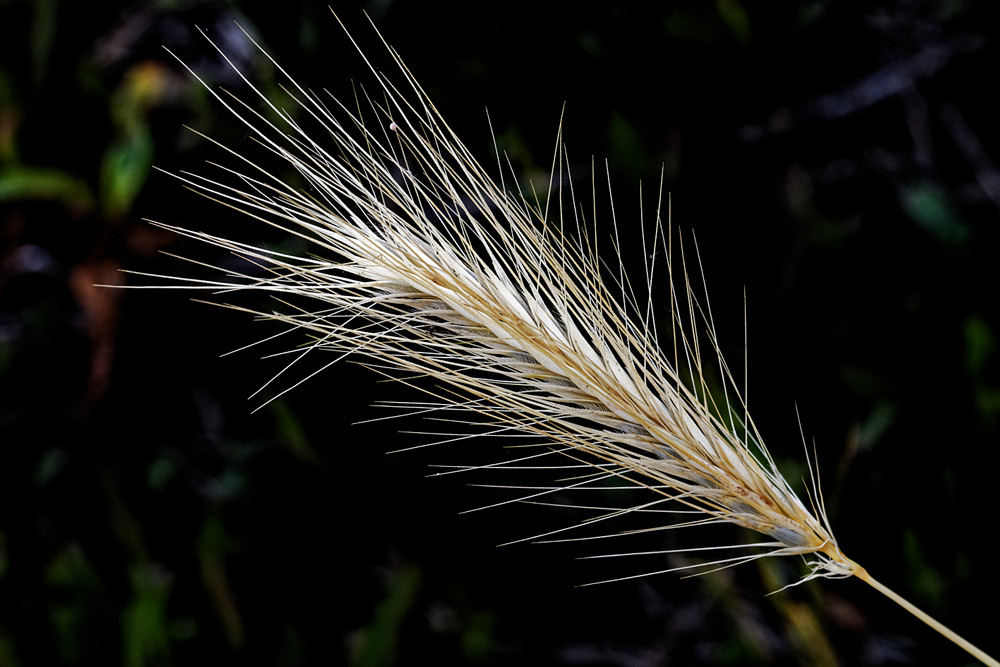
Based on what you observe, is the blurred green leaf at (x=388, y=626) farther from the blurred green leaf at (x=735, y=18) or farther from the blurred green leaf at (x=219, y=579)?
the blurred green leaf at (x=735, y=18)

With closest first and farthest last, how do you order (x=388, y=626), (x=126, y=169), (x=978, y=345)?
(x=978, y=345) → (x=388, y=626) → (x=126, y=169)

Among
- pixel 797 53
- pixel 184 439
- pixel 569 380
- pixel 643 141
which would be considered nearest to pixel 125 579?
pixel 184 439

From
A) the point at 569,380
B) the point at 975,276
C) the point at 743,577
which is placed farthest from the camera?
the point at 743,577

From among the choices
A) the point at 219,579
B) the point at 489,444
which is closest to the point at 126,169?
the point at 219,579

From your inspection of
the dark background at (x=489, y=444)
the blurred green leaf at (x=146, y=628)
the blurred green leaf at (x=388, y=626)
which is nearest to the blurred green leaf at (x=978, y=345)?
the dark background at (x=489, y=444)

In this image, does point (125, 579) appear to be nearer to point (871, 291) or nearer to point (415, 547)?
point (415, 547)

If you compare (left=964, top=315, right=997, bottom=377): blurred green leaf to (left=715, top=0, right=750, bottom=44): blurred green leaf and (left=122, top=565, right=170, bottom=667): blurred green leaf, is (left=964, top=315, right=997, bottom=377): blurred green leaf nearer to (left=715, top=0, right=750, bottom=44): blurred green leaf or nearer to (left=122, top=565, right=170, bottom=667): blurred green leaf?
(left=715, top=0, right=750, bottom=44): blurred green leaf

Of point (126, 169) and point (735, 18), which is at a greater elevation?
point (126, 169)

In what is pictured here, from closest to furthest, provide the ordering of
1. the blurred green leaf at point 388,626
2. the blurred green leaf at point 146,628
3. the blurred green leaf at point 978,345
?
the blurred green leaf at point 978,345 < the blurred green leaf at point 388,626 < the blurred green leaf at point 146,628

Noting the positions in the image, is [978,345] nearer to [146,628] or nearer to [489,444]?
[489,444]
